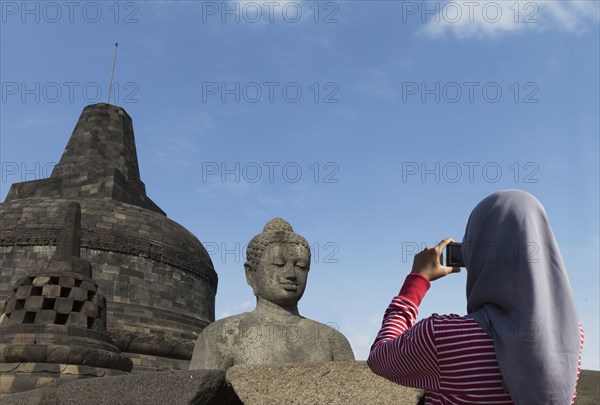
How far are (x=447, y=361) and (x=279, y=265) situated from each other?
2317mm

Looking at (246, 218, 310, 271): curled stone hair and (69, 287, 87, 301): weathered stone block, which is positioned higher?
(69, 287, 87, 301): weathered stone block

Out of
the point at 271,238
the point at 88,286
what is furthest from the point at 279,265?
the point at 88,286

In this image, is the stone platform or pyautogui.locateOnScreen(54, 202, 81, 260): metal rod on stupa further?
pyautogui.locateOnScreen(54, 202, 81, 260): metal rod on stupa

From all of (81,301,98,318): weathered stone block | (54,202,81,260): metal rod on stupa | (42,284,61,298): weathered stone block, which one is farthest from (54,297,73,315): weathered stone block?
(54,202,81,260): metal rod on stupa

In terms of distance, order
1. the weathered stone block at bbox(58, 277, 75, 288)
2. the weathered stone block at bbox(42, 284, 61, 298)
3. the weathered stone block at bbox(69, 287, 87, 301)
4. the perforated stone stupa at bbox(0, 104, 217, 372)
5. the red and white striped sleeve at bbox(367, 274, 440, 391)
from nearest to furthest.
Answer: the red and white striped sleeve at bbox(367, 274, 440, 391) < the weathered stone block at bbox(42, 284, 61, 298) < the weathered stone block at bbox(69, 287, 87, 301) < the weathered stone block at bbox(58, 277, 75, 288) < the perforated stone stupa at bbox(0, 104, 217, 372)

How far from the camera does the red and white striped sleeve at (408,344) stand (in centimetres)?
147

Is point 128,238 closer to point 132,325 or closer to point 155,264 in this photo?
point 155,264

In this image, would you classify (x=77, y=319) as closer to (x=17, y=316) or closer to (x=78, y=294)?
(x=78, y=294)

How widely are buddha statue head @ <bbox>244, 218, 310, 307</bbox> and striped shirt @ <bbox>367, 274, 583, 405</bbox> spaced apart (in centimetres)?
214

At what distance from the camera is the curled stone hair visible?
3758 mm

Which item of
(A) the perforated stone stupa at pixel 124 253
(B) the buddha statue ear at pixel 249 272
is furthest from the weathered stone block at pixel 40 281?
(B) the buddha statue ear at pixel 249 272

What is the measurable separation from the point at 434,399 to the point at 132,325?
17.1 metres

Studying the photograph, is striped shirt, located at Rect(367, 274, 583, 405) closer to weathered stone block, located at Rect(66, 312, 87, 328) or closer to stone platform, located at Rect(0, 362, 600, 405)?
stone platform, located at Rect(0, 362, 600, 405)

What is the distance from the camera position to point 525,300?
1.37 metres
